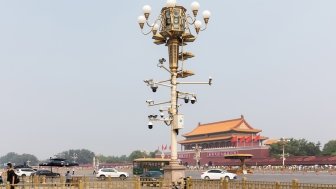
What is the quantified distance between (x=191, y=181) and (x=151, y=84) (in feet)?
13.1

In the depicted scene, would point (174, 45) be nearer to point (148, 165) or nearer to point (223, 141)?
point (148, 165)

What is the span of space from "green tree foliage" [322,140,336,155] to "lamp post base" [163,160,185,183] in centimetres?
6746

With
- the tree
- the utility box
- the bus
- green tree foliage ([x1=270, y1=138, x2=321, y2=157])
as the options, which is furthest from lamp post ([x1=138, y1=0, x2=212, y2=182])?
the tree

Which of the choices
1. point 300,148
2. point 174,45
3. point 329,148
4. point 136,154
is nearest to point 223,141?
point 300,148

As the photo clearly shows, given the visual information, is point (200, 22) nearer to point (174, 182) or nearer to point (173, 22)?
point (173, 22)

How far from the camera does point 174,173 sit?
50.6ft

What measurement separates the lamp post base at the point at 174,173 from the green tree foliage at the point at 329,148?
6746 centimetres

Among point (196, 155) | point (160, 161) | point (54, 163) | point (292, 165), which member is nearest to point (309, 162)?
point (292, 165)

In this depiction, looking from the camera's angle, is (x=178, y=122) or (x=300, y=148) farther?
(x=300, y=148)

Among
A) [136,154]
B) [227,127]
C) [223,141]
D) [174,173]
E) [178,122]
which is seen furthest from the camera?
[136,154]

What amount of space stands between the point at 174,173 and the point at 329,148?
7120 centimetres

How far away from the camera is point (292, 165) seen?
6444 centimetres

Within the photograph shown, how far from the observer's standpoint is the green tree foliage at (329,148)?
77512 mm

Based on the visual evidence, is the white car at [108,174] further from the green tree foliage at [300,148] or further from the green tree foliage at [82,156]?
the green tree foliage at [82,156]
